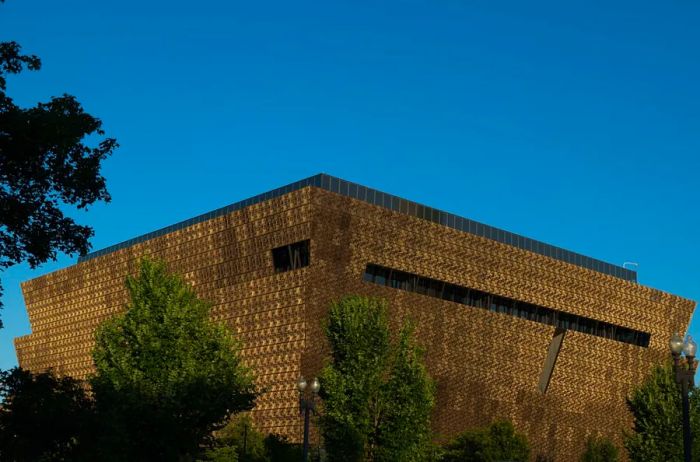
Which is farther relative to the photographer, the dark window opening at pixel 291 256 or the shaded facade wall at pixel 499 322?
the shaded facade wall at pixel 499 322

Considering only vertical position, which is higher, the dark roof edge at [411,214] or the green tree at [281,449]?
the dark roof edge at [411,214]

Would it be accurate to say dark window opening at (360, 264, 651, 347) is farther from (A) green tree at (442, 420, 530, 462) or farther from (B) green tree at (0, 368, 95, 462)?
(B) green tree at (0, 368, 95, 462)

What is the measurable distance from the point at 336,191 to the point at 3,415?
45.5 meters

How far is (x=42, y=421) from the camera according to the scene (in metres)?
35.8

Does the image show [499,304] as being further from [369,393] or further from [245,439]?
[369,393]

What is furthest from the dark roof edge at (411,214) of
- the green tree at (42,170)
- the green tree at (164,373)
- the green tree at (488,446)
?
the green tree at (42,170)

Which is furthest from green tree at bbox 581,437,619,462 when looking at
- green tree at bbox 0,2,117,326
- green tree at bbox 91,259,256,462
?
green tree at bbox 0,2,117,326

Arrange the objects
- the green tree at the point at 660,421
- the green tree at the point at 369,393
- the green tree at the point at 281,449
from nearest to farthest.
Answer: the green tree at the point at 369,393, the green tree at the point at 281,449, the green tree at the point at 660,421

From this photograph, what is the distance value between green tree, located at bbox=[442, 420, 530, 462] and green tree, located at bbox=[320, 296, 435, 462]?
2416 cm

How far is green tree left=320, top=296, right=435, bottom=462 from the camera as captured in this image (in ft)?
160

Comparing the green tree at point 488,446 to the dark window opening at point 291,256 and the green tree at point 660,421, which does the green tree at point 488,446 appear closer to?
the green tree at point 660,421

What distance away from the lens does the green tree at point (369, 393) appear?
1925 inches

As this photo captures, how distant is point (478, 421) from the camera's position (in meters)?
83.6

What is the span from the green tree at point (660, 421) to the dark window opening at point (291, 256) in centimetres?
2767
